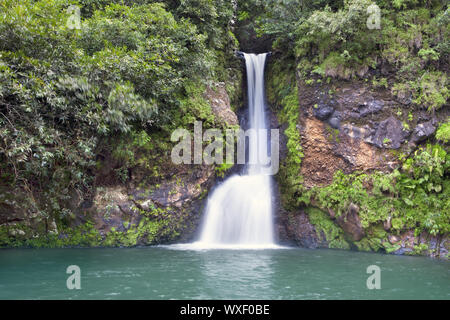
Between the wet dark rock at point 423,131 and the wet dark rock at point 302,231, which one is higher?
the wet dark rock at point 423,131

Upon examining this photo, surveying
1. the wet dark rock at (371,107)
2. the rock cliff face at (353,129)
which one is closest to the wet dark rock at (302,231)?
the rock cliff face at (353,129)

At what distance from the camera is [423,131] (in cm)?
1152

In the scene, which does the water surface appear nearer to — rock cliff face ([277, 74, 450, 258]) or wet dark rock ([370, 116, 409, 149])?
rock cliff face ([277, 74, 450, 258])

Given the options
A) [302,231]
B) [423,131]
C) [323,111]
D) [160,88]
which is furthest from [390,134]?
[160,88]

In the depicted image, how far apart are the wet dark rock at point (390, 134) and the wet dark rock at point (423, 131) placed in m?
0.28

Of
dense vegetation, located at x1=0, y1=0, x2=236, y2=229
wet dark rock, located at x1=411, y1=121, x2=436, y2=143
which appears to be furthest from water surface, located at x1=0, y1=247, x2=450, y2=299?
wet dark rock, located at x1=411, y1=121, x2=436, y2=143

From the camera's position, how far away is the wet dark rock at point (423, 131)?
11.5m

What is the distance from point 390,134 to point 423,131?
3.31 ft

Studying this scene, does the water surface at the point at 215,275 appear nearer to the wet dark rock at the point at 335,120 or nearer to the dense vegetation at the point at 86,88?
the dense vegetation at the point at 86,88

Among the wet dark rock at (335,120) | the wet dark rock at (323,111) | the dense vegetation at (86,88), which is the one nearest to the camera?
the dense vegetation at (86,88)

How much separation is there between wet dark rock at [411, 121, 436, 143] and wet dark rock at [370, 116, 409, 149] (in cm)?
28

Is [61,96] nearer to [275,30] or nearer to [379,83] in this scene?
[275,30]

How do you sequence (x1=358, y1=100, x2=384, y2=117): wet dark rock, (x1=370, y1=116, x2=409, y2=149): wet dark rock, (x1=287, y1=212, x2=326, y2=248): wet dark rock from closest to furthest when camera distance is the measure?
(x1=370, y1=116, x2=409, y2=149): wet dark rock, (x1=287, y1=212, x2=326, y2=248): wet dark rock, (x1=358, y1=100, x2=384, y2=117): wet dark rock

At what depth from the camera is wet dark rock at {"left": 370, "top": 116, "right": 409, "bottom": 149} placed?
38.7 feet
